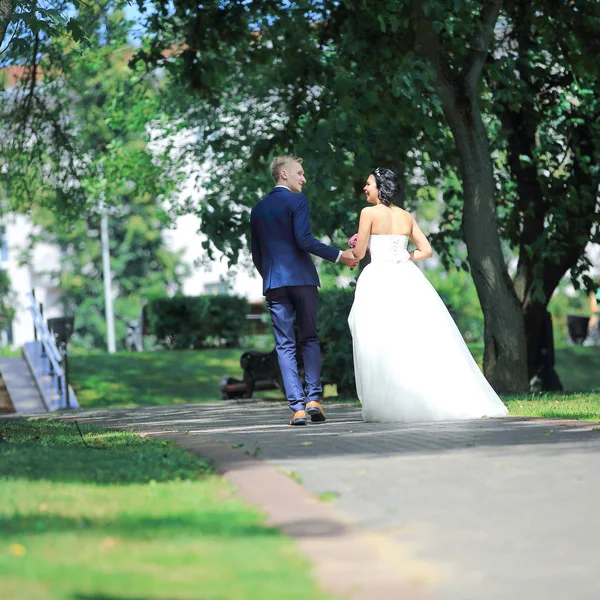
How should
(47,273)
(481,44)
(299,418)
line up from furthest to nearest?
(47,273)
(481,44)
(299,418)

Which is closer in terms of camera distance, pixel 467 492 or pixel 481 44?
pixel 467 492

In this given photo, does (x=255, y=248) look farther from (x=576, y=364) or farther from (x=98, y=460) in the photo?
(x=576, y=364)

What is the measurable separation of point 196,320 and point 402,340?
21.1m

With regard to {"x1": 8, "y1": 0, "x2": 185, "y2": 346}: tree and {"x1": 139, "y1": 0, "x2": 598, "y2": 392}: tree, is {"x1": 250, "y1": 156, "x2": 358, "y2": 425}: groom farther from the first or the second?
{"x1": 139, "y1": 0, "x2": 598, "y2": 392}: tree

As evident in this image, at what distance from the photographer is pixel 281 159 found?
1113 centimetres

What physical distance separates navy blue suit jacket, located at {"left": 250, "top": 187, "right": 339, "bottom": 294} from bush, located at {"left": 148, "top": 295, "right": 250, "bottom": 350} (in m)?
20.1

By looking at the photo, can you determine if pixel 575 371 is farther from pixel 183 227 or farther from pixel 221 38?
pixel 183 227

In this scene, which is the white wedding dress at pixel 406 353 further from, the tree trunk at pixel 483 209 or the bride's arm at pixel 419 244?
the tree trunk at pixel 483 209

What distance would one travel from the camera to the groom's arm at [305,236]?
10.8 meters

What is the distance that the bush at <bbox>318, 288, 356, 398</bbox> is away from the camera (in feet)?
58.0

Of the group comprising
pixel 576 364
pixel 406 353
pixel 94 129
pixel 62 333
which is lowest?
pixel 576 364

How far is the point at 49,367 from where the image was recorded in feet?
79.6

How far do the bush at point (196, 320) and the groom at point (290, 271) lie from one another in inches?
787

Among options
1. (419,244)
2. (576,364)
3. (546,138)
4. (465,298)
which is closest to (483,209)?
(546,138)
